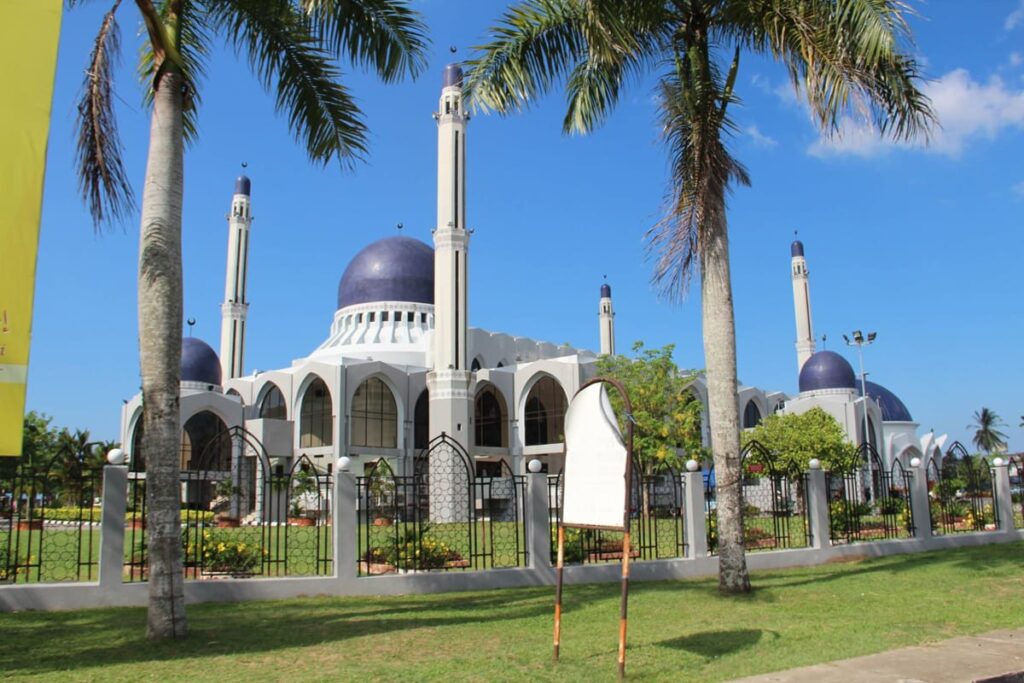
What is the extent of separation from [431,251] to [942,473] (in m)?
39.6

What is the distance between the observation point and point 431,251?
5409cm

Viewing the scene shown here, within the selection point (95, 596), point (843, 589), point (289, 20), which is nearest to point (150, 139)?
point (289, 20)

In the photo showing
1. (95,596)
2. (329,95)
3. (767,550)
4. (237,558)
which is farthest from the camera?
(767,550)

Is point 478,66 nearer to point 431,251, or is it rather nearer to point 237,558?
point 237,558

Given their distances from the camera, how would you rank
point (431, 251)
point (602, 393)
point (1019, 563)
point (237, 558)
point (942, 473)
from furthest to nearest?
point (431, 251), point (942, 473), point (1019, 563), point (237, 558), point (602, 393)

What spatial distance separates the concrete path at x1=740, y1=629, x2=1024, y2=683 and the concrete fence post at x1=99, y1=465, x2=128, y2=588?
764 centimetres

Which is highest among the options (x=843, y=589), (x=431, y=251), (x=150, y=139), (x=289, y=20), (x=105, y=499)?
(x=431, y=251)

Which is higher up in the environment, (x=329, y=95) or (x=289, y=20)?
(x=289, y=20)

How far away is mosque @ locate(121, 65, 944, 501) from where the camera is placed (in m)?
39.8

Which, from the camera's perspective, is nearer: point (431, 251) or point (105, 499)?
point (105, 499)

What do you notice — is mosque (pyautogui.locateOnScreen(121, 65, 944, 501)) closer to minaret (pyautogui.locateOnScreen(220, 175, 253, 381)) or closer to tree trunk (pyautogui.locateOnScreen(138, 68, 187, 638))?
minaret (pyautogui.locateOnScreen(220, 175, 253, 381))

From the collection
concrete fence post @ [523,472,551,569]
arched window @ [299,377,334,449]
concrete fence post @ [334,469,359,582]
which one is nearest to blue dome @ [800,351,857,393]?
arched window @ [299,377,334,449]

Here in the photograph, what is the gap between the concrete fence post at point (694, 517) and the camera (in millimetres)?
13406

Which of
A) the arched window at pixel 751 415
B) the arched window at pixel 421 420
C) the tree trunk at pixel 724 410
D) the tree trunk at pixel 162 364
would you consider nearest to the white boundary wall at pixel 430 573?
the tree trunk at pixel 724 410
